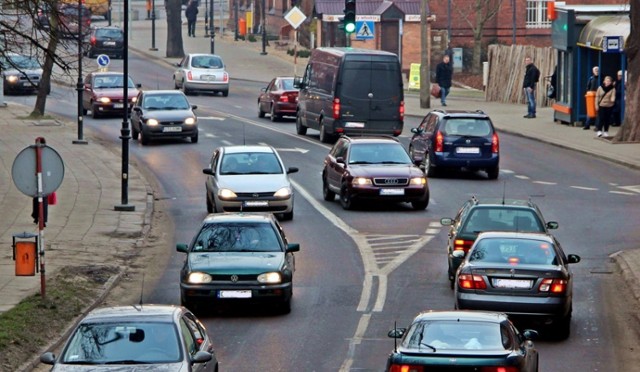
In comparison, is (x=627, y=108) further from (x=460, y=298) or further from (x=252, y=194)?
(x=460, y=298)

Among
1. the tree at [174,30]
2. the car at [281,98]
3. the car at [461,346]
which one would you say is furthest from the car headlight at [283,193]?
the tree at [174,30]

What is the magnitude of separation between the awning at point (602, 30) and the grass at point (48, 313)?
1059 inches

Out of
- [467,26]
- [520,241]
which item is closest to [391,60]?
[520,241]

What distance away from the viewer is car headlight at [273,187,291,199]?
30.1 m

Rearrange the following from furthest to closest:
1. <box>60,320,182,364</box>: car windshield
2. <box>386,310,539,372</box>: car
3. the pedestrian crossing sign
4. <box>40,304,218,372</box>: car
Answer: the pedestrian crossing sign < <box>60,320,182,364</box>: car windshield < <box>40,304,218,372</box>: car < <box>386,310,539,372</box>: car

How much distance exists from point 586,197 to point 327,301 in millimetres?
13464

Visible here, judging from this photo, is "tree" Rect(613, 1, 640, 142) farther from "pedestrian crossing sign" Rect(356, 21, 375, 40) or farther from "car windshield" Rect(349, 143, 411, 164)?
"pedestrian crossing sign" Rect(356, 21, 375, 40)

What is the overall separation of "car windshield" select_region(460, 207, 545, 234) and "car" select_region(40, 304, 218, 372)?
9.09 metres

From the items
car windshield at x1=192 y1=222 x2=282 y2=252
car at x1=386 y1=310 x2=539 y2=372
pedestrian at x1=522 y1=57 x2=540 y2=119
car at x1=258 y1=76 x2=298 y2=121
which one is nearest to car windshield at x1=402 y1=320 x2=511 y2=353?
car at x1=386 y1=310 x2=539 y2=372

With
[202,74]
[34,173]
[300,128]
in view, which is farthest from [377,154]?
[202,74]

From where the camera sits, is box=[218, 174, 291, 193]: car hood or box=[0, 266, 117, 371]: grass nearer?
box=[0, 266, 117, 371]: grass

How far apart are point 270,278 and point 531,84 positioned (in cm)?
3419

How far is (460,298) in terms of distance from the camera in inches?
739

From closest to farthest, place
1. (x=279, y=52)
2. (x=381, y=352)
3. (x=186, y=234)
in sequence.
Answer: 1. (x=381, y=352)
2. (x=186, y=234)
3. (x=279, y=52)
